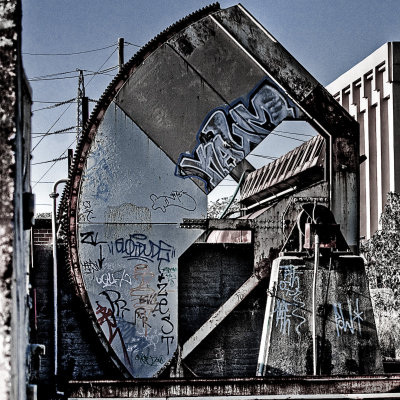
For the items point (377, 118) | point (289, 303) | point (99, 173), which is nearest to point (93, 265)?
point (99, 173)

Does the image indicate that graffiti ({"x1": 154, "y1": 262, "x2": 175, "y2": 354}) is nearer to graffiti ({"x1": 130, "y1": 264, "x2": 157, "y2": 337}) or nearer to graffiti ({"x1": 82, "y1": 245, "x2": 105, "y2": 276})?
graffiti ({"x1": 130, "y1": 264, "x2": 157, "y2": 337})

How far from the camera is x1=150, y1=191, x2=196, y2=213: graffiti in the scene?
456 inches

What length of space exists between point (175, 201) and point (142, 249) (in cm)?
91

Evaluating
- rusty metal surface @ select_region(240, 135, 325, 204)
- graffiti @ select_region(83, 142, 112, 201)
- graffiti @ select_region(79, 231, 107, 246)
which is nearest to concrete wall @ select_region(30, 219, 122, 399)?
graffiti @ select_region(79, 231, 107, 246)

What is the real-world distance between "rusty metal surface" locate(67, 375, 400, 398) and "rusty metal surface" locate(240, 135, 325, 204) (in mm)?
6068

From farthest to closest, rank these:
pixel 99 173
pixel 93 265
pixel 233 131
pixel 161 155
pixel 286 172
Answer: pixel 286 172
pixel 233 131
pixel 161 155
pixel 99 173
pixel 93 265

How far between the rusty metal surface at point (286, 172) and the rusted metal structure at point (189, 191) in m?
0.07

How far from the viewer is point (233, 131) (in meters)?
11.9

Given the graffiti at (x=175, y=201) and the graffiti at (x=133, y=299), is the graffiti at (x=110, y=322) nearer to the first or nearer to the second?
the graffiti at (x=133, y=299)

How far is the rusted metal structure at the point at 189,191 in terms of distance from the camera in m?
11.3

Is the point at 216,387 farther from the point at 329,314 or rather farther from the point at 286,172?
the point at 286,172

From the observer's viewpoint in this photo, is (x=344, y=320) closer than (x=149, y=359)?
Yes

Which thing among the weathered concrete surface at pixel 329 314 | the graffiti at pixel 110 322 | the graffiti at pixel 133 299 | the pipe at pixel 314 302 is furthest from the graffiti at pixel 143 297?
the pipe at pixel 314 302

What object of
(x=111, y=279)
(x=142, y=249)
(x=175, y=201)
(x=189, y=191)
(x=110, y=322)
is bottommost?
(x=110, y=322)
